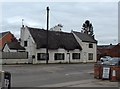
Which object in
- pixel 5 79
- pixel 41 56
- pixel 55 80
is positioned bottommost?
pixel 55 80

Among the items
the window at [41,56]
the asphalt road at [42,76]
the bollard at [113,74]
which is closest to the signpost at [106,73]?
the bollard at [113,74]

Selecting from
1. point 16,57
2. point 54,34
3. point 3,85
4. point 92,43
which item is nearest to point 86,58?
point 92,43

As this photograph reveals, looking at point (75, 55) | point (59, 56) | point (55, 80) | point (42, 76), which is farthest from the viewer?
point (75, 55)

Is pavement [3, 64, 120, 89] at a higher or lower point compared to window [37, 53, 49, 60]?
lower

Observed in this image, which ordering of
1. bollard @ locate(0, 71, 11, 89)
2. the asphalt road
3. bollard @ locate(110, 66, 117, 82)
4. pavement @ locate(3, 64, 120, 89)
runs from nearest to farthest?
1. bollard @ locate(0, 71, 11, 89)
2. pavement @ locate(3, 64, 120, 89)
3. the asphalt road
4. bollard @ locate(110, 66, 117, 82)

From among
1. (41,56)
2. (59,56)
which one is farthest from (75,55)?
(41,56)

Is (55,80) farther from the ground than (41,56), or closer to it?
closer to it

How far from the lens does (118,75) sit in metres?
20.2

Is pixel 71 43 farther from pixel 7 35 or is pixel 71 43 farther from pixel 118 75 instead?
pixel 118 75

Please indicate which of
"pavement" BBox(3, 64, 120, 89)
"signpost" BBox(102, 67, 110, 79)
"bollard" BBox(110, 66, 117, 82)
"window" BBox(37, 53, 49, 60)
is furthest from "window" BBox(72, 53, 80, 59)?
"bollard" BBox(110, 66, 117, 82)

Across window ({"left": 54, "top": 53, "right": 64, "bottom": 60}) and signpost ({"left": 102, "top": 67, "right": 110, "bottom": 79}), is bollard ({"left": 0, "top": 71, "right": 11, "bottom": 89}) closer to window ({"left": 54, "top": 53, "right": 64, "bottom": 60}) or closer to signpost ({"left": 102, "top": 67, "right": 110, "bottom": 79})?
signpost ({"left": 102, "top": 67, "right": 110, "bottom": 79})

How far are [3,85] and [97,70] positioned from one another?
12814mm

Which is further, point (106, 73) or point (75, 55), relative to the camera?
point (75, 55)

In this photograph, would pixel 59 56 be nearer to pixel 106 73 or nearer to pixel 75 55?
pixel 75 55
